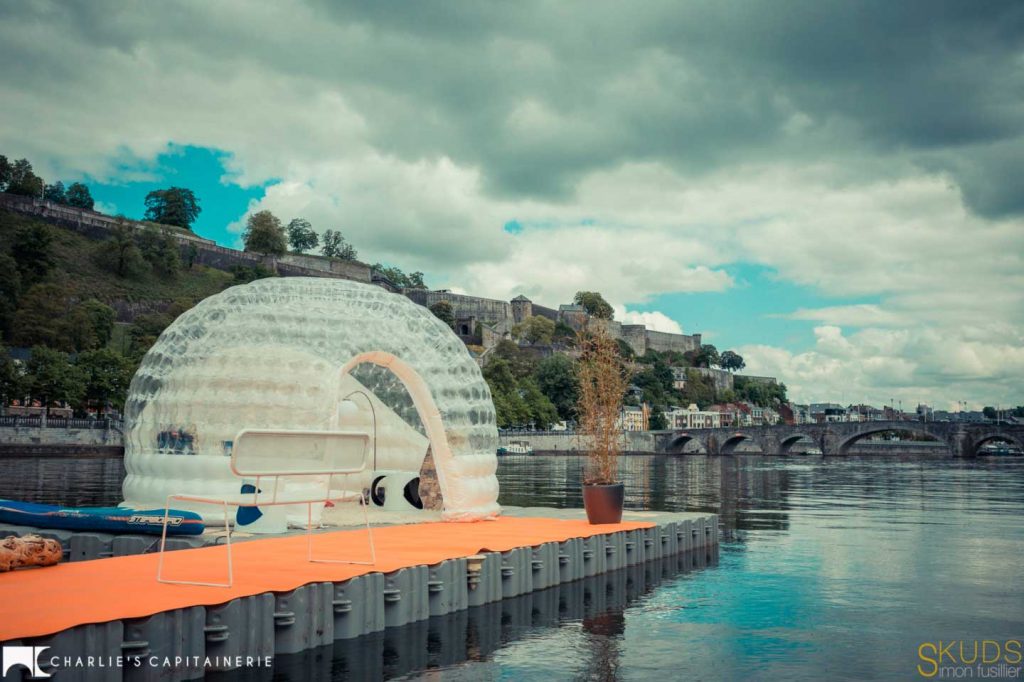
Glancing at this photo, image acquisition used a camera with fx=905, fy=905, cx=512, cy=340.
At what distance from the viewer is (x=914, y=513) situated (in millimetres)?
24422

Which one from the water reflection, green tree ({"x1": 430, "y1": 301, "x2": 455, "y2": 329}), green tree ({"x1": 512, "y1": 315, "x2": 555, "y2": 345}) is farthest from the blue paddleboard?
green tree ({"x1": 512, "y1": 315, "x2": 555, "y2": 345})

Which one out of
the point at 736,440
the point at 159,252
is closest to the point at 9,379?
the point at 159,252

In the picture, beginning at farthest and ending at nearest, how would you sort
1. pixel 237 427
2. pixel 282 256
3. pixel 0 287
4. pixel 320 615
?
pixel 282 256
pixel 0 287
pixel 237 427
pixel 320 615

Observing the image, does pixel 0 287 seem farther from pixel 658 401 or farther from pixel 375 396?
pixel 658 401

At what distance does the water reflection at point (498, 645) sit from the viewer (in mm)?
7594

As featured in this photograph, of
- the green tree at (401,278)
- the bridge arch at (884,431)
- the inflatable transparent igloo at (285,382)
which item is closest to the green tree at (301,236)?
the green tree at (401,278)

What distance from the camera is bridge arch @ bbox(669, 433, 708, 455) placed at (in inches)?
4601

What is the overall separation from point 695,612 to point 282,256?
14231 cm

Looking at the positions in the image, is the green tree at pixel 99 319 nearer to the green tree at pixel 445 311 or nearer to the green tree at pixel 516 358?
the green tree at pixel 516 358

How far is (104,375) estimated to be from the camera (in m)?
74.6

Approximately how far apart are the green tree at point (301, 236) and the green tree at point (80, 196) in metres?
34.4

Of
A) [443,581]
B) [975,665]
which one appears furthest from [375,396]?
[975,665]

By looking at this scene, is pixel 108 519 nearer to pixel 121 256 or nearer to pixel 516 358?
pixel 121 256

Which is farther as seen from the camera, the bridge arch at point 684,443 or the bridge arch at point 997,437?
the bridge arch at point 684,443
